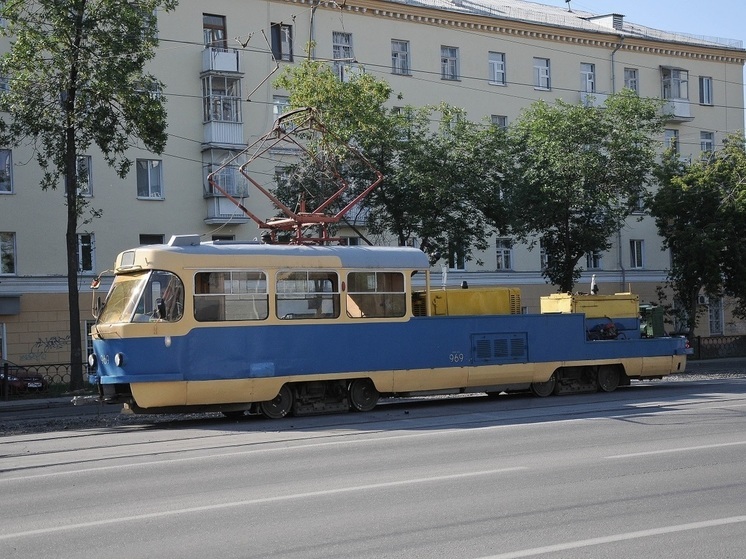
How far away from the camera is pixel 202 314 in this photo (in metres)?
16.8

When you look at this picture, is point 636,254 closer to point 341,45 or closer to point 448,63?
point 448,63

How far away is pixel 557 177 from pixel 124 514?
28998mm

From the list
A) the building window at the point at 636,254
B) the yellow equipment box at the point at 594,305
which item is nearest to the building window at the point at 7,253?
the yellow equipment box at the point at 594,305

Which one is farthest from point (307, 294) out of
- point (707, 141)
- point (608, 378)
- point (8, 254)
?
point (707, 141)

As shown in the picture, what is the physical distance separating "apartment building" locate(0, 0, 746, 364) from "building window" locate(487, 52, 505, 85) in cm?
6

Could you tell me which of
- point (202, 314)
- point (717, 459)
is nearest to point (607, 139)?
point (202, 314)

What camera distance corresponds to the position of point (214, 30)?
3909 centimetres

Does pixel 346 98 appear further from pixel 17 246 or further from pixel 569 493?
pixel 569 493

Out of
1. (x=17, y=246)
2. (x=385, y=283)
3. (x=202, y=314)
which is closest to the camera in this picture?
(x=202, y=314)

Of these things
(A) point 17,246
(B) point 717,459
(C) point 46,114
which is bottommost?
(B) point 717,459

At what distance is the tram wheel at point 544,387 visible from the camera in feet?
68.5

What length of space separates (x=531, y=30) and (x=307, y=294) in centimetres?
3213

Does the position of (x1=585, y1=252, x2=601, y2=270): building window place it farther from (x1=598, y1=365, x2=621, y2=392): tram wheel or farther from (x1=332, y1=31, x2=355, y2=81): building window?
(x1=598, y1=365, x2=621, y2=392): tram wheel

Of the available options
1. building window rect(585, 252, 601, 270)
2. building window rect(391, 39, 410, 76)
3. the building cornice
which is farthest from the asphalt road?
building window rect(585, 252, 601, 270)
